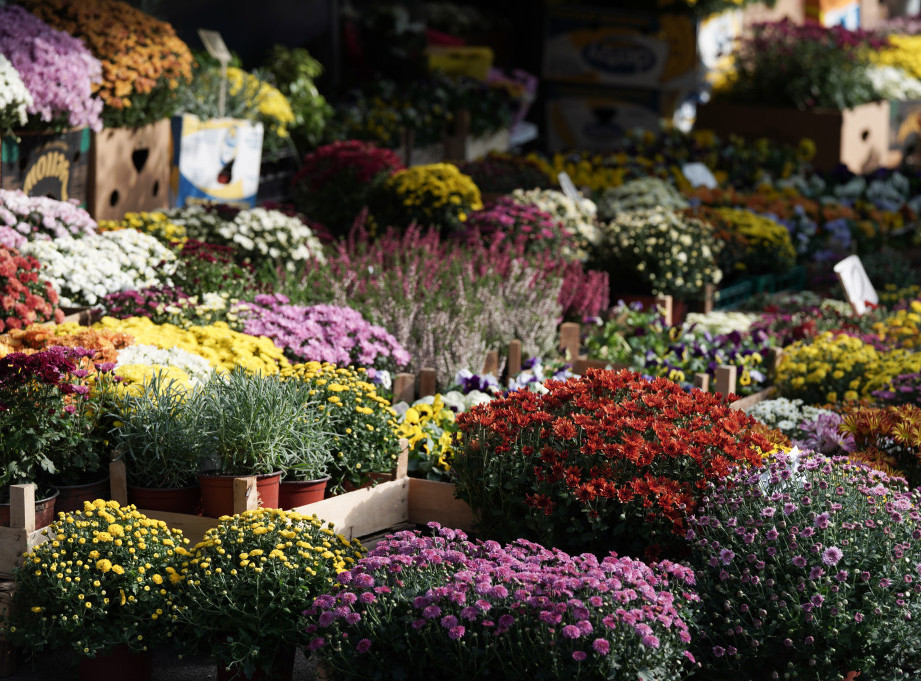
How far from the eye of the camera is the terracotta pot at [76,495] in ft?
13.4

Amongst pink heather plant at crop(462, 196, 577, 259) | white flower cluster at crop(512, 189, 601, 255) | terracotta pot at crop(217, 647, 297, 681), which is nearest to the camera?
terracotta pot at crop(217, 647, 297, 681)

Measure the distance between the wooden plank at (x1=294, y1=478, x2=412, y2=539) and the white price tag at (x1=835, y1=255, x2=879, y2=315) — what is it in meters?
3.63

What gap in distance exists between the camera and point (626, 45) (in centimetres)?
1466

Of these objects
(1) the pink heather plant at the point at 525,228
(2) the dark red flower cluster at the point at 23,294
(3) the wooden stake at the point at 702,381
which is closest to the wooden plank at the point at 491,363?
(3) the wooden stake at the point at 702,381

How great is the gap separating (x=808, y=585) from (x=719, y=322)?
4.26 meters

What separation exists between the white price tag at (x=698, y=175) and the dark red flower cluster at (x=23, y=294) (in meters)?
7.09

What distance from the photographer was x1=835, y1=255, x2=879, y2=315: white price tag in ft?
23.7

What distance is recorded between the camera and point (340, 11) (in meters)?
11.9

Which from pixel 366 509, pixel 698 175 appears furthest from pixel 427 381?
pixel 698 175

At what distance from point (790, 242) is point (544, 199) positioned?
225cm

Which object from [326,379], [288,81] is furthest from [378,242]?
[288,81]

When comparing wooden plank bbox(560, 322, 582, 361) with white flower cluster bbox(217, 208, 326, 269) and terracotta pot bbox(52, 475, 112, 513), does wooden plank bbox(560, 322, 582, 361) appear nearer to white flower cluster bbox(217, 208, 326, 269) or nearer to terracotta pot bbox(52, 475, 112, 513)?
white flower cluster bbox(217, 208, 326, 269)

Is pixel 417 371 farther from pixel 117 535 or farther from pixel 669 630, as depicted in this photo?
pixel 669 630

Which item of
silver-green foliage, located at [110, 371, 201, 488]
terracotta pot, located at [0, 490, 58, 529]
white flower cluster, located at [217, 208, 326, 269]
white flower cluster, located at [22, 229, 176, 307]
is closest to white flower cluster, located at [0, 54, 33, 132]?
white flower cluster, located at [22, 229, 176, 307]
